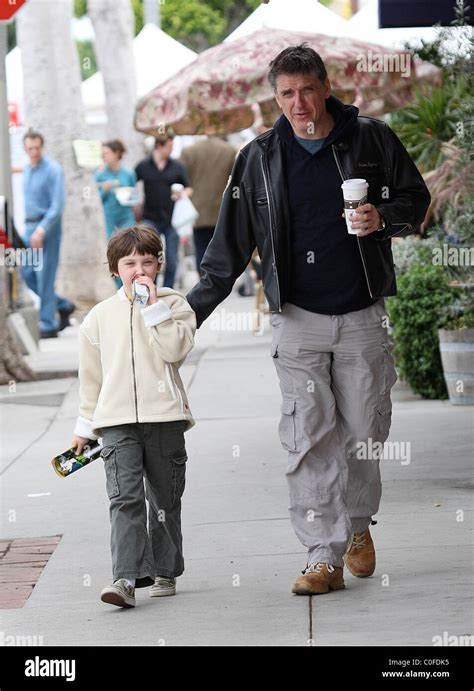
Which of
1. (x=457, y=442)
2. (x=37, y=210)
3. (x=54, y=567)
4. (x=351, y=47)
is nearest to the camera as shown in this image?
(x=54, y=567)

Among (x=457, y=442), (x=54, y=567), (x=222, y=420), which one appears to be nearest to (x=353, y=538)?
(x=54, y=567)

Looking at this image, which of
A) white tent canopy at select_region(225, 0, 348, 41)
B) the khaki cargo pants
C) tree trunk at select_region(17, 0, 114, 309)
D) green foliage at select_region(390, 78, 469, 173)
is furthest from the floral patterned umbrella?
the khaki cargo pants

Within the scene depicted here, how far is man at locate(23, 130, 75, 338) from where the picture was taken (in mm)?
15352

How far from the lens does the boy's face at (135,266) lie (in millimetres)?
5418

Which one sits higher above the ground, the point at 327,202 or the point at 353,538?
the point at 327,202

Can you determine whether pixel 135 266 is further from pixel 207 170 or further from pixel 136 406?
pixel 207 170

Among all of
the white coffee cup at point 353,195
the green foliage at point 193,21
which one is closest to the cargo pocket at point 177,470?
the white coffee cup at point 353,195

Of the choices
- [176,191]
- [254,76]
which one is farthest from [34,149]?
[254,76]

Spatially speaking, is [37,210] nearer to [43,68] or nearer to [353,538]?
[43,68]

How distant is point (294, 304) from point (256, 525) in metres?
1.58

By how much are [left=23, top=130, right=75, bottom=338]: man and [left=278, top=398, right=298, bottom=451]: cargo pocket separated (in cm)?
984

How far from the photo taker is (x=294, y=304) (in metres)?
5.55

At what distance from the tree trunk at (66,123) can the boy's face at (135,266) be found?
1260 cm

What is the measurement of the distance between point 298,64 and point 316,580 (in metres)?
1.91
